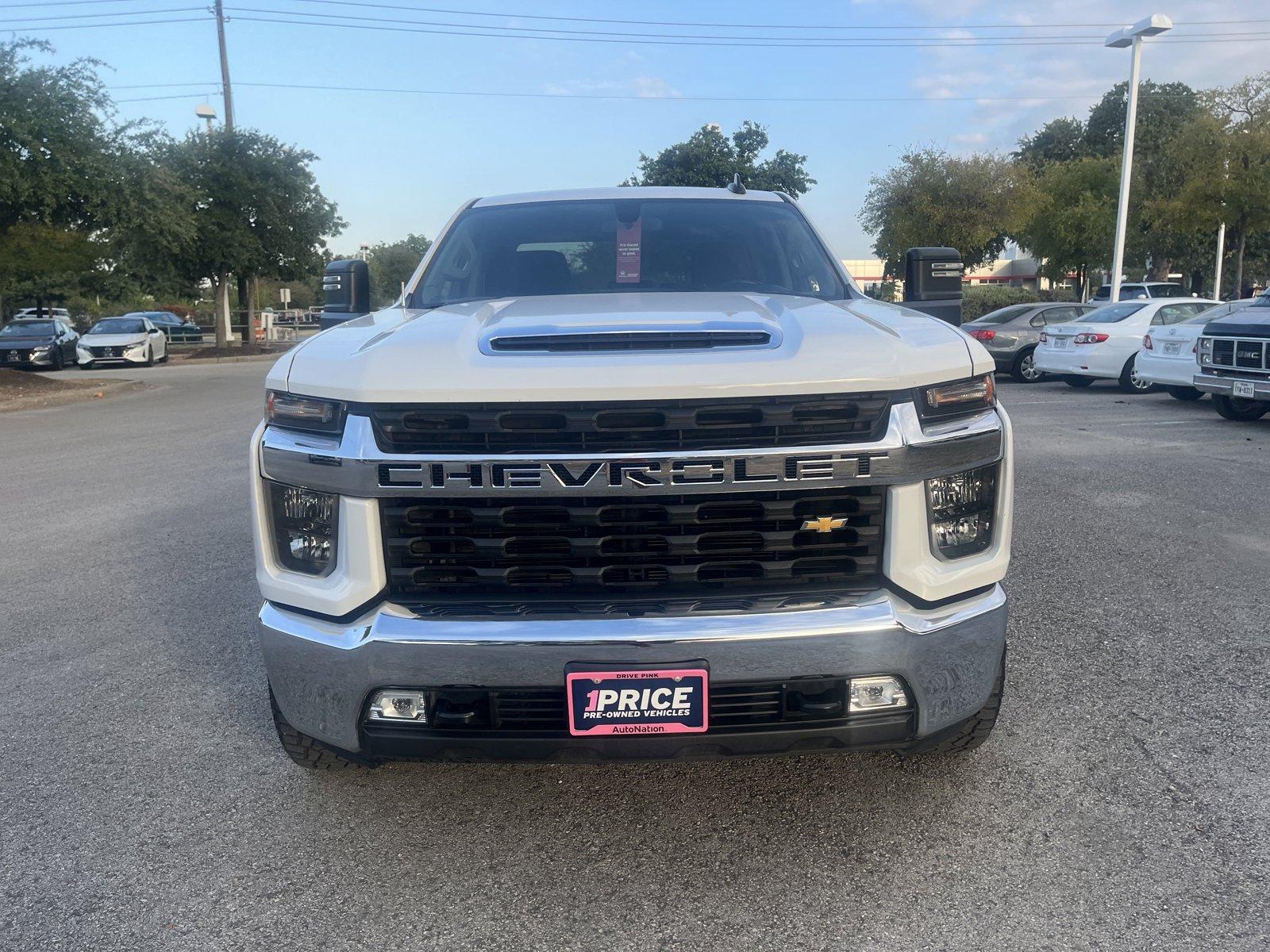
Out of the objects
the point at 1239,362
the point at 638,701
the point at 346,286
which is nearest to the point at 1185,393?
the point at 1239,362

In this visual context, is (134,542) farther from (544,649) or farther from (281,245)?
(281,245)

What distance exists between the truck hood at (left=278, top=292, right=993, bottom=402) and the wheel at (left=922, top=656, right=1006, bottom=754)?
90cm

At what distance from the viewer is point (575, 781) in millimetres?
3391

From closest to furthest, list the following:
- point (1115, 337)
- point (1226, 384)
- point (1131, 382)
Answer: point (1226, 384), point (1115, 337), point (1131, 382)

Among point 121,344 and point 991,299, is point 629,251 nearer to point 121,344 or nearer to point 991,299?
point 121,344

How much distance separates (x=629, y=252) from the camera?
431cm

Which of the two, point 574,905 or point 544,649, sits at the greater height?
point 544,649

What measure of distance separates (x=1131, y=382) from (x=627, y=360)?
1574 cm

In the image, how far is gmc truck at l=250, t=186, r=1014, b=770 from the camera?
2586 millimetres

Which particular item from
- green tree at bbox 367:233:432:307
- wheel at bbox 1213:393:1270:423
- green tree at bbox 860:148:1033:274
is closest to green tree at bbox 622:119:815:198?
green tree at bbox 860:148:1033:274

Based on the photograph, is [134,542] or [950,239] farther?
[950,239]

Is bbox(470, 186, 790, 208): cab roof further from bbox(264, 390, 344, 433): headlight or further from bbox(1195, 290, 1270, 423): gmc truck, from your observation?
bbox(1195, 290, 1270, 423): gmc truck

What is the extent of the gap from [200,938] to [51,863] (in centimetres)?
67

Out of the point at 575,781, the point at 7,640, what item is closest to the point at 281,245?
the point at 7,640
